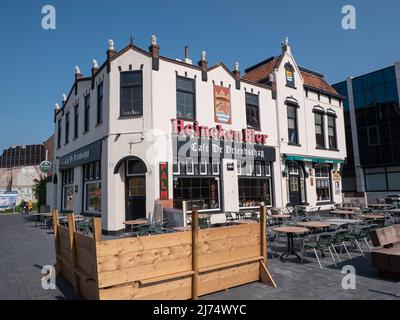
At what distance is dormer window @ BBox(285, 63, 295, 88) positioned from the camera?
62.1 feet

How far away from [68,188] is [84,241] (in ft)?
50.9

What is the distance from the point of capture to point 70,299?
527 centimetres

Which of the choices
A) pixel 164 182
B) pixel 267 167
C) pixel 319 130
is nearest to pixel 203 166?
pixel 164 182

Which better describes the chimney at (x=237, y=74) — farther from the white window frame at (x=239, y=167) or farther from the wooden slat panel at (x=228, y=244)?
the wooden slat panel at (x=228, y=244)

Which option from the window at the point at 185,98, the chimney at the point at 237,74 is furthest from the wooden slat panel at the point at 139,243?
the chimney at the point at 237,74

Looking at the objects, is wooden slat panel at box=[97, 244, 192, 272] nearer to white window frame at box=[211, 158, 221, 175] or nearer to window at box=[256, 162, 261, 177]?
white window frame at box=[211, 158, 221, 175]

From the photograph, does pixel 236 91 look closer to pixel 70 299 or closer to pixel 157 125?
pixel 157 125

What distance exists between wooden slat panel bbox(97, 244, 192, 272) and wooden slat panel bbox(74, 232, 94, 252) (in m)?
0.40

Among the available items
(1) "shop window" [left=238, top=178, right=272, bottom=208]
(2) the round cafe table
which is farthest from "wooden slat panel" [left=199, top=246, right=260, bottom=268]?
(1) "shop window" [left=238, top=178, right=272, bottom=208]

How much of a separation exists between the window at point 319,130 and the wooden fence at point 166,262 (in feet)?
52.8
